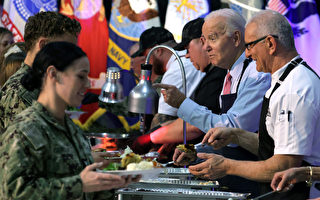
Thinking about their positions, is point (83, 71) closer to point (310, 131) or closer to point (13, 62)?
point (310, 131)

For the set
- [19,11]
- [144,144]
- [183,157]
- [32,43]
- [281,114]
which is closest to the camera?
[281,114]

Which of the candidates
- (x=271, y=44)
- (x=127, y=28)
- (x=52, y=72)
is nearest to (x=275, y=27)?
(x=271, y=44)

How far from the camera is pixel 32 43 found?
8.41ft

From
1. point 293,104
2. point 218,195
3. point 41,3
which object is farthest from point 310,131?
point 41,3

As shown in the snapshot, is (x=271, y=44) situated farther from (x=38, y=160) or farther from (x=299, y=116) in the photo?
(x=38, y=160)

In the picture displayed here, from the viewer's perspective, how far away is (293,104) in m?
2.41

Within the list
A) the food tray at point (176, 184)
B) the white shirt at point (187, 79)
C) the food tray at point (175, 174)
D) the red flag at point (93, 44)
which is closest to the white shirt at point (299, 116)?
the food tray at point (176, 184)

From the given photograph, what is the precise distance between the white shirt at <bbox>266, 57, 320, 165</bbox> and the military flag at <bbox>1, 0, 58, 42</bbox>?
4683mm

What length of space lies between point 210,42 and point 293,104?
1253 millimetres

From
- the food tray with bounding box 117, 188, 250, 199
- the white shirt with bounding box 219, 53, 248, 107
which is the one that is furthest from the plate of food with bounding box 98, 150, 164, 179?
the white shirt with bounding box 219, 53, 248, 107

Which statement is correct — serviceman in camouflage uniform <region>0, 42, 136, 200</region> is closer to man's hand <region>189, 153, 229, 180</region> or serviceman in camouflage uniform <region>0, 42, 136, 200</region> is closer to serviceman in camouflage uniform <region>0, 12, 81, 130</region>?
serviceman in camouflage uniform <region>0, 12, 81, 130</region>

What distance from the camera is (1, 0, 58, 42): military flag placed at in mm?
6613

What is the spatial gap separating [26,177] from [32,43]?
99 cm

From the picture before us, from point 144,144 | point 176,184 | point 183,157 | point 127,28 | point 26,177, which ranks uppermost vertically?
point 127,28
